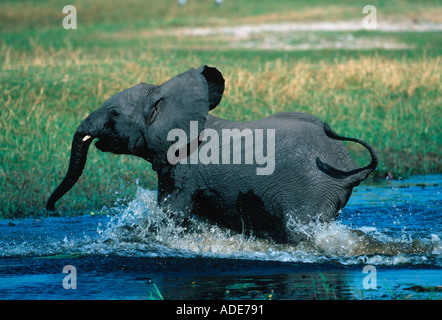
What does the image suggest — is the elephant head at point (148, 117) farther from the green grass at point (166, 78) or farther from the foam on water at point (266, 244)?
the green grass at point (166, 78)

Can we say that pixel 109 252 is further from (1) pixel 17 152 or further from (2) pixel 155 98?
(1) pixel 17 152

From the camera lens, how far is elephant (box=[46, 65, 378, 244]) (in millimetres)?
6742

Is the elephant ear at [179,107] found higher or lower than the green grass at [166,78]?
higher

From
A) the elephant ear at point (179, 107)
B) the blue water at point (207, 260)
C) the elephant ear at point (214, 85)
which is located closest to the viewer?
the blue water at point (207, 260)

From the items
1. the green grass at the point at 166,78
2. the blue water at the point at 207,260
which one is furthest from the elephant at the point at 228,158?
the green grass at the point at 166,78

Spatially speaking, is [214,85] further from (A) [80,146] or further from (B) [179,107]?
(A) [80,146]

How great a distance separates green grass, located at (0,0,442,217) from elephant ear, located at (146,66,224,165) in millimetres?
2000

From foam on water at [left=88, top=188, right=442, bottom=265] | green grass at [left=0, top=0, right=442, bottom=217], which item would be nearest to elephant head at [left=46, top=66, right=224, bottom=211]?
foam on water at [left=88, top=188, right=442, bottom=265]

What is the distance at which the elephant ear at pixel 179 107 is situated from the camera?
22.6 feet

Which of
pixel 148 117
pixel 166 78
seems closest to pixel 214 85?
pixel 148 117

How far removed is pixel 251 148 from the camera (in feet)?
22.3
